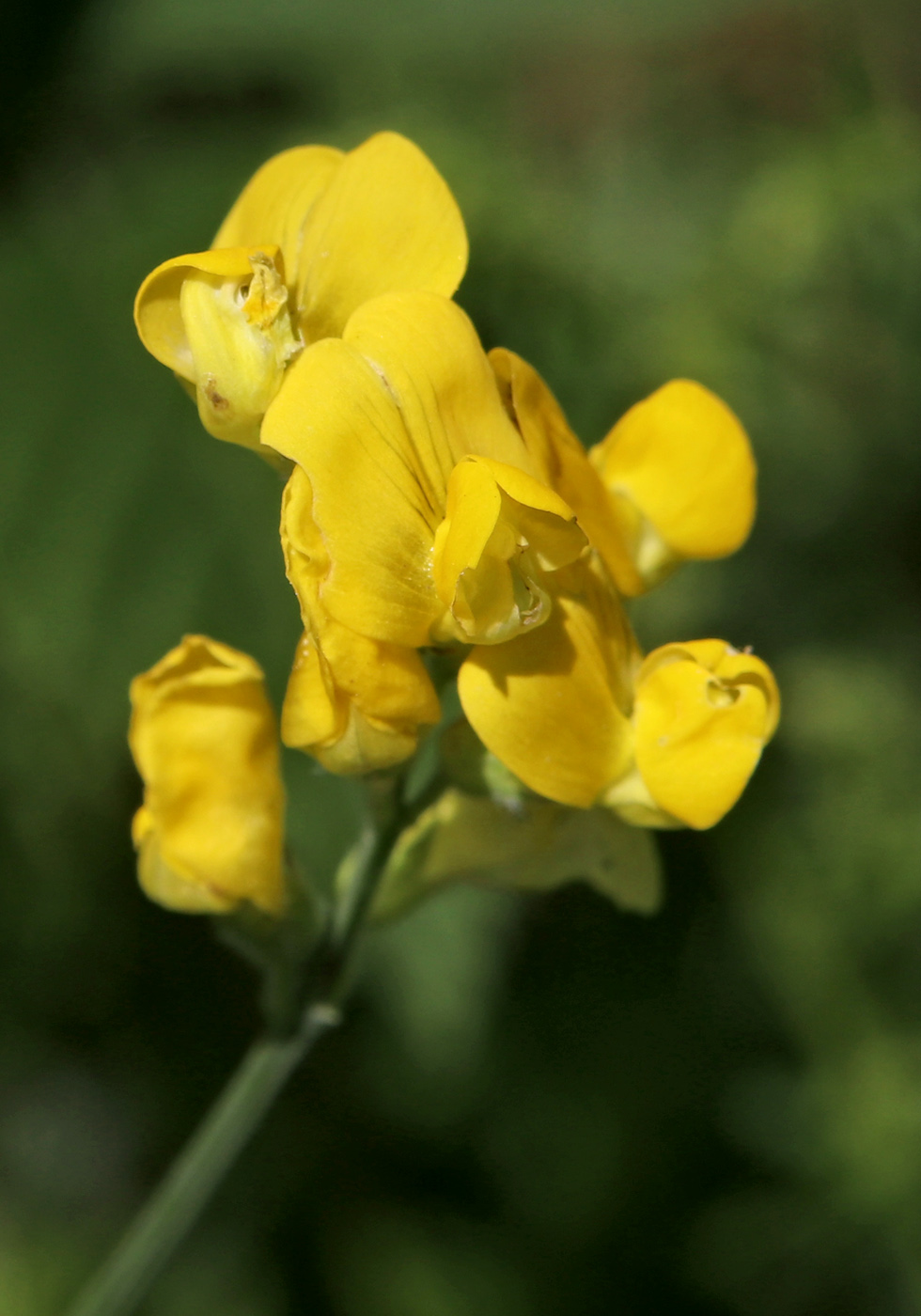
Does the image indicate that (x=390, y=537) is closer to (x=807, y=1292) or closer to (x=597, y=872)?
(x=597, y=872)

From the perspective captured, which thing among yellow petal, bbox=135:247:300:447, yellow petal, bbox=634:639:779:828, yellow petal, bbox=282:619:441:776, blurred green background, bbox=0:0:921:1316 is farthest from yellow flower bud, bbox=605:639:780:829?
blurred green background, bbox=0:0:921:1316

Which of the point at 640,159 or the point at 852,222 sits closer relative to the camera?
the point at 852,222

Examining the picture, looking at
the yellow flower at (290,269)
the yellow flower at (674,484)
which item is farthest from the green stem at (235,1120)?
the yellow flower at (290,269)

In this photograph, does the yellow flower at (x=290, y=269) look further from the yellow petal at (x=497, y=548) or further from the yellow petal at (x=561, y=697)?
the yellow petal at (x=561, y=697)

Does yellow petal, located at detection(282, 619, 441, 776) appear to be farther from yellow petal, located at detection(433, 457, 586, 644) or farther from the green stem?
the green stem

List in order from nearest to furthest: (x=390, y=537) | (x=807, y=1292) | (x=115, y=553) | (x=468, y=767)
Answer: (x=390, y=537), (x=468, y=767), (x=115, y=553), (x=807, y=1292)

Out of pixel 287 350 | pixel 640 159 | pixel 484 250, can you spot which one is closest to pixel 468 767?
pixel 287 350

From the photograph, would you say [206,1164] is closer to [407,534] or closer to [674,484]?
[407,534]
